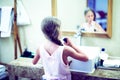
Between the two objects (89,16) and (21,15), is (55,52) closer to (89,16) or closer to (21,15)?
(89,16)

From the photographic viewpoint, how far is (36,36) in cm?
267

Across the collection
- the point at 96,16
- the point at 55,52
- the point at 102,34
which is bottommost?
the point at 55,52

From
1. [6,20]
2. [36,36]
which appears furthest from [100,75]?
[6,20]

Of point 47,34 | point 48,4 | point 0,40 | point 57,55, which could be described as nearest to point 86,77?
point 57,55

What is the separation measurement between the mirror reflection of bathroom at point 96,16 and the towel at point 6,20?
971 millimetres

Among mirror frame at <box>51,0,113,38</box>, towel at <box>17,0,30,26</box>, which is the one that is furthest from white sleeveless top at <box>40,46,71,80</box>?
towel at <box>17,0,30,26</box>

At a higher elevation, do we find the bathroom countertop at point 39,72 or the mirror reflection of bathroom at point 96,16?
the mirror reflection of bathroom at point 96,16

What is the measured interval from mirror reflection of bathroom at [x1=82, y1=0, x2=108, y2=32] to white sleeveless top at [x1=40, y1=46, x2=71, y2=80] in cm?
70

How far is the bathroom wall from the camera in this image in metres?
2.21

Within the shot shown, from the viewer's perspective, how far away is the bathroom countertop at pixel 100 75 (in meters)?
1.85

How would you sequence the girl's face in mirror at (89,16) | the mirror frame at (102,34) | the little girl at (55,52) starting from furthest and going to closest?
the girl's face in mirror at (89,16), the mirror frame at (102,34), the little girl at (55,52)

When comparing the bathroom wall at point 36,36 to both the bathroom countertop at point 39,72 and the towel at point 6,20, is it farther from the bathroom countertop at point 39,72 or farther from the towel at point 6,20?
the bathroom countertop at point 39,72

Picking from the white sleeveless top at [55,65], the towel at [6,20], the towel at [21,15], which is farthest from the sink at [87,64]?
the towel at [6,20]

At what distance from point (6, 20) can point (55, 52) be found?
1.25m
